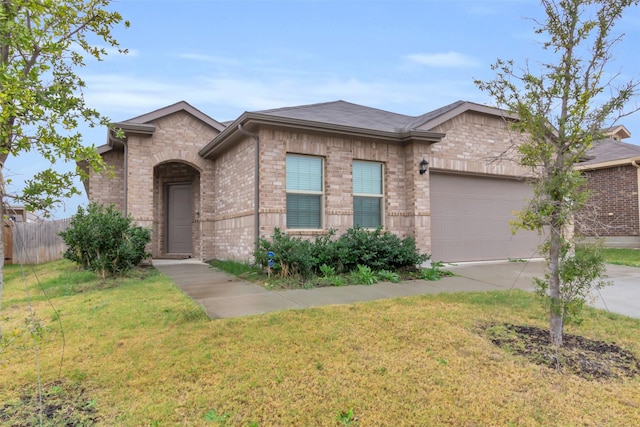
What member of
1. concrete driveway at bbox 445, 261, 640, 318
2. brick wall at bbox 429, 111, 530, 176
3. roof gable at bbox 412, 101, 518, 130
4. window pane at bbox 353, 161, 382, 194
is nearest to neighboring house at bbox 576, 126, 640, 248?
brick wall at bbox 429, 111, 530, 176

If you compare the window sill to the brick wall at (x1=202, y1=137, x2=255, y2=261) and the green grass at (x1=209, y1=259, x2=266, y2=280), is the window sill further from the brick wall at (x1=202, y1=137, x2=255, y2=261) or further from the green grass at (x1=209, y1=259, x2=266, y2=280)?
the green grass at (x1=209, y1=259, x2=266, y2=280)

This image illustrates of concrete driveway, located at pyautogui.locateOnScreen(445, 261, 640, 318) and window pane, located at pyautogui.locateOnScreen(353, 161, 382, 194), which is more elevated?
window pane, located at pyautogui.locateOnScreen(353, 161, 382, 194)

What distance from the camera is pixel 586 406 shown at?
8.93ft

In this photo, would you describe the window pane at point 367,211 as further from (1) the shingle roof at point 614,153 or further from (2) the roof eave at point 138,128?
(1) the shingle roof at point 614,153

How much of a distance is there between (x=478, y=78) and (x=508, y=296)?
3864 mm

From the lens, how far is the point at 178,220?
42.7 ft

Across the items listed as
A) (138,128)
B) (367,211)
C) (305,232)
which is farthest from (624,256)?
(138,128)

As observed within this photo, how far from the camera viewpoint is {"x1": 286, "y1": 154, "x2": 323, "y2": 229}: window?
27.5 ft

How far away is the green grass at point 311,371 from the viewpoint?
2.60m

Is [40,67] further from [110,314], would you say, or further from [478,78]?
[478,78]

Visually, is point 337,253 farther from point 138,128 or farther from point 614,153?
point 614,153

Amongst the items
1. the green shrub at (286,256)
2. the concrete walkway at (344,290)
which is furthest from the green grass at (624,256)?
the green shrub at (286,256)

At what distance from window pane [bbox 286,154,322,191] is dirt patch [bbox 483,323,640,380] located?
5.14m

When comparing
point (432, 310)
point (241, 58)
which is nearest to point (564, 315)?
point (432, 310)
